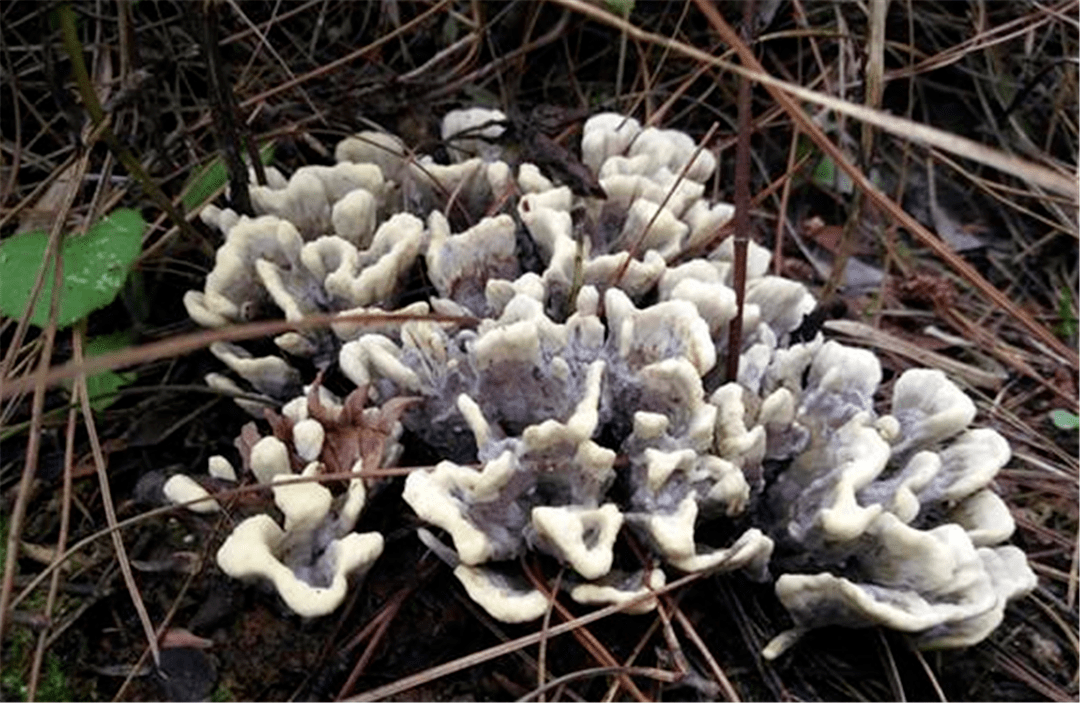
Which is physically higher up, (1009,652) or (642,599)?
(642,599)

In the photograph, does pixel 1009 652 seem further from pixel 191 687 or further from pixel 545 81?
pixel 545 81

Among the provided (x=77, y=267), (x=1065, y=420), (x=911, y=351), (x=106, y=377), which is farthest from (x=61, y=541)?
(x=1065, y=420)

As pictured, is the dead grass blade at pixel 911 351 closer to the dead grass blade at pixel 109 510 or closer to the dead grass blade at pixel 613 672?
the dead grass blade at pixel 613 672

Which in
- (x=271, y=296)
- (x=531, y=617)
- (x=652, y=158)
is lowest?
(x=531, y=617)

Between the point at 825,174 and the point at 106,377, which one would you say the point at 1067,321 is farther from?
the point at 106,377

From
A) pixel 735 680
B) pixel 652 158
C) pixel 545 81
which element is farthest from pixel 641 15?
pixel 735 680

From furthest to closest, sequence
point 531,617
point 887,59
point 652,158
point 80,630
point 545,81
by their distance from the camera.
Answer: point 887,59 → point 545,81 → point 652,158 → point 80,630 → point 531,617

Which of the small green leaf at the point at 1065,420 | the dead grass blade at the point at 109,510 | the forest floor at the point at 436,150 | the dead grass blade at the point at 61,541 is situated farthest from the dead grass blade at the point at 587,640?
the small green leaf at the point at 1065,420
